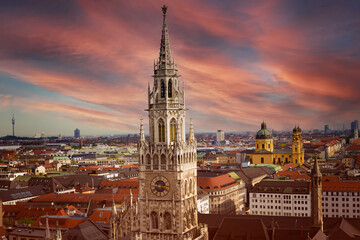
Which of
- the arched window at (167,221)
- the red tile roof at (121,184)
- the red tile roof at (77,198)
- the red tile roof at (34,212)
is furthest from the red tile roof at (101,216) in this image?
the arched window at (167,221)

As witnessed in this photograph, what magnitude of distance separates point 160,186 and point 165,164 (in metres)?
2.17

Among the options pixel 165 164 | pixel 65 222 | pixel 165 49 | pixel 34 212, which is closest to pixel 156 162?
pixel 165 164

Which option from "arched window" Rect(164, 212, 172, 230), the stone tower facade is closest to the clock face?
"arched window" Rect(164, 212, 172, 230)

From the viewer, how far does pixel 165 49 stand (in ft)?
151

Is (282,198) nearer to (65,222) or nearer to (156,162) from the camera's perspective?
(65,222)

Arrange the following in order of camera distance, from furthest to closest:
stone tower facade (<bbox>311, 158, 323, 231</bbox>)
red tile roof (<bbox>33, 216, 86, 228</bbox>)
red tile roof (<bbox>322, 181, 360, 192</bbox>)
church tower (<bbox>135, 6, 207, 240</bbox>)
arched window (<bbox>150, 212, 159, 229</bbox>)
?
red tile roof (<bbox>322, 181, 360, 192</bbox>) → red tile roof (<bbox>33, 216, 86, 228</bbox>) → stone tower facade (<bbox>311, 158, 323, 231</bbox>) → arched window (<bbox>150, 212, 159, 229</bbox>) → church tower (<bbox>135, 6, 207, 240</bbox>)

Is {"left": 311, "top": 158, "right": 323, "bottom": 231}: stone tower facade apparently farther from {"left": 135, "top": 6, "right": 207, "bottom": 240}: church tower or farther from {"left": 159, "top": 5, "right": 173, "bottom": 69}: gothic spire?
{"left": 159, "top": 5, "right": 173, "bottom": 69}: gothic spire

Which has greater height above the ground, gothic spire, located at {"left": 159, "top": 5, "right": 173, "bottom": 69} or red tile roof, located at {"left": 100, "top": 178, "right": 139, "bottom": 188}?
gothic spire, located at {"left": 159, "top": 5, "right": 173, "bottom": 69}

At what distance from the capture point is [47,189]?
470 feet

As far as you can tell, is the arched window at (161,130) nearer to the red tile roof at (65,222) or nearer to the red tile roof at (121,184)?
the red tile roof at (65,222)

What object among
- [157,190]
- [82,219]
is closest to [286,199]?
[82,219]

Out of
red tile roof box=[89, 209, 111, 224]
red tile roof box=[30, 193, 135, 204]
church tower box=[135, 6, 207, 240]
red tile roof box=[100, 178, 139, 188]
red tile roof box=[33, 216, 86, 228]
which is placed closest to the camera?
church tower box=[135, 6, 207, 240]

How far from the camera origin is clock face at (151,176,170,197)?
4469cm

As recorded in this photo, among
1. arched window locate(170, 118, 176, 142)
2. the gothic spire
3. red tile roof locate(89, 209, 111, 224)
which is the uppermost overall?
the gothic spire
